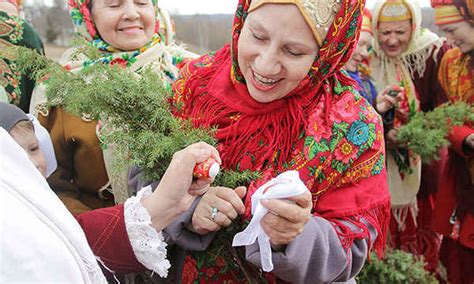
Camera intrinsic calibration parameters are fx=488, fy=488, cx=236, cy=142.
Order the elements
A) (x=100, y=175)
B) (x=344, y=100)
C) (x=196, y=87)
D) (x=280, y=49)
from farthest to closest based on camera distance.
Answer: (x=100, y=175) < (x=196, y=87) < (x=344, y=100) < (x=280, y=49)

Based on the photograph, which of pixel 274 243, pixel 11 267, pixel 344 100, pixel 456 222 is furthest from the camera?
pixel 456 222

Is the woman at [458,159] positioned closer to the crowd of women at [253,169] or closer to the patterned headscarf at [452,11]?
Result: the patterned headscarf at [452,11]

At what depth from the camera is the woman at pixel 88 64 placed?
7.41ft

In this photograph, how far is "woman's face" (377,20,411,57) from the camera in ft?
12.5

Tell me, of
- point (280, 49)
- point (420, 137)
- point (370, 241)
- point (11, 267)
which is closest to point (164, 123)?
point (280, 49)

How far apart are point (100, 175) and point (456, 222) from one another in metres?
2.35

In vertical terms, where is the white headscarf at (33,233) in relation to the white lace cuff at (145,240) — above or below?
above

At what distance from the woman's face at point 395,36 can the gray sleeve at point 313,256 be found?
266cm

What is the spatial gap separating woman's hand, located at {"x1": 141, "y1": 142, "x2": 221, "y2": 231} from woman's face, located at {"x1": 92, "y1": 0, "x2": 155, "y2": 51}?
1.19m

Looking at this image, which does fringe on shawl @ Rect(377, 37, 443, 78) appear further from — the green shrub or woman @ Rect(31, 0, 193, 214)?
woman @ Rect(31, 0, 193, 214)

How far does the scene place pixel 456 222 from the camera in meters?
3.26

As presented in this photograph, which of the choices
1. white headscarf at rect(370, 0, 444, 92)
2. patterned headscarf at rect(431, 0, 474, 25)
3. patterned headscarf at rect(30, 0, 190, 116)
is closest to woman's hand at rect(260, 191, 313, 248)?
patterned headscarf at rect(30, 0, 190, 116)

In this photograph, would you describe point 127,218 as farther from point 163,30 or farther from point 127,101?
point 163,30

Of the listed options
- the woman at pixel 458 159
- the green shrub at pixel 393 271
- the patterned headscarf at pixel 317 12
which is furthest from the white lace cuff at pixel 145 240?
the woman at pixel 458 159
